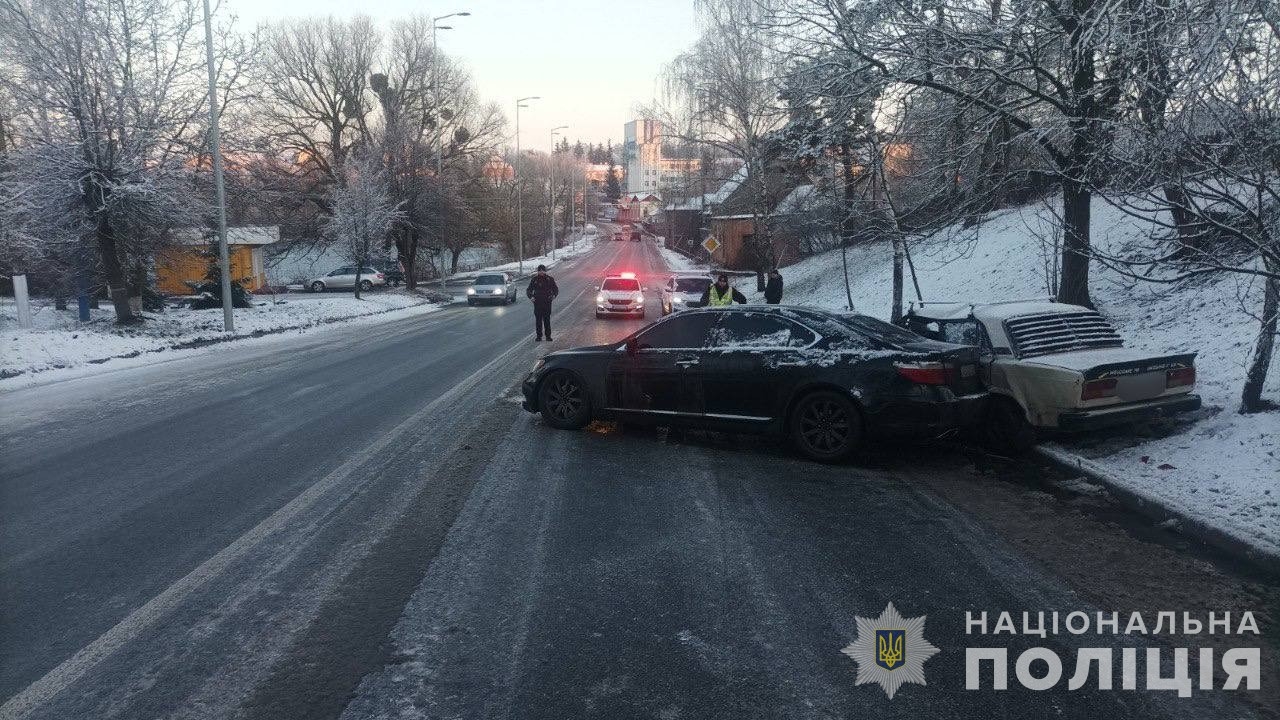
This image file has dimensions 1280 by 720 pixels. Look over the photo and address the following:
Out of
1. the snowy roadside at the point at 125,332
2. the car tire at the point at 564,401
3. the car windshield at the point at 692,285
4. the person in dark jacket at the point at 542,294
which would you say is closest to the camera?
the car tire at the point at 564,401

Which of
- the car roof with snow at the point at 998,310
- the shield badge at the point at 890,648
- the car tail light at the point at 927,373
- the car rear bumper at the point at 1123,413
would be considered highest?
the car roof with snow at the point at 998,310

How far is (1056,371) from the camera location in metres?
7.02

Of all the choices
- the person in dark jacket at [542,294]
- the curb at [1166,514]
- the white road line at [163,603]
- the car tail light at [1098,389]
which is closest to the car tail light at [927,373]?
the car tail light at [1098,389]

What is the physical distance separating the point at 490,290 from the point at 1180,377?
29874 millimetres

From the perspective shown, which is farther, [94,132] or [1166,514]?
[94,132]

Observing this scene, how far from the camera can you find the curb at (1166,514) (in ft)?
16.0

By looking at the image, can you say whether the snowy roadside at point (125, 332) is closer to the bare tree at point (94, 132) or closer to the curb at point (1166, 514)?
the bare tree at point (94, 132)

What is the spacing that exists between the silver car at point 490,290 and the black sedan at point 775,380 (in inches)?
1037

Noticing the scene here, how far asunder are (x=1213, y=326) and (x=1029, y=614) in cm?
858

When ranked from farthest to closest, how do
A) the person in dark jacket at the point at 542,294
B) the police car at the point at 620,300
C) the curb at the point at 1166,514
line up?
1. the police car at the point at 620,300
2. the person in dark jacket at the point at 542,294
3. the curb at the point at 1166,514

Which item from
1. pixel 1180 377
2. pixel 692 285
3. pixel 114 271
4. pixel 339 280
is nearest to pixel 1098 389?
pixel 1180 377

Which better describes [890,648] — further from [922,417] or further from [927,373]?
[927,373]

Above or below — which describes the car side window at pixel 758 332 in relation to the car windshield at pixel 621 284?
below

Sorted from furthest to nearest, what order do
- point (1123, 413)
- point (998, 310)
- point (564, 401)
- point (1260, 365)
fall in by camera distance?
1. point (564, 401)
2. point (998, 310)
3. point (1123, 413)
4. point (1260, 365)
